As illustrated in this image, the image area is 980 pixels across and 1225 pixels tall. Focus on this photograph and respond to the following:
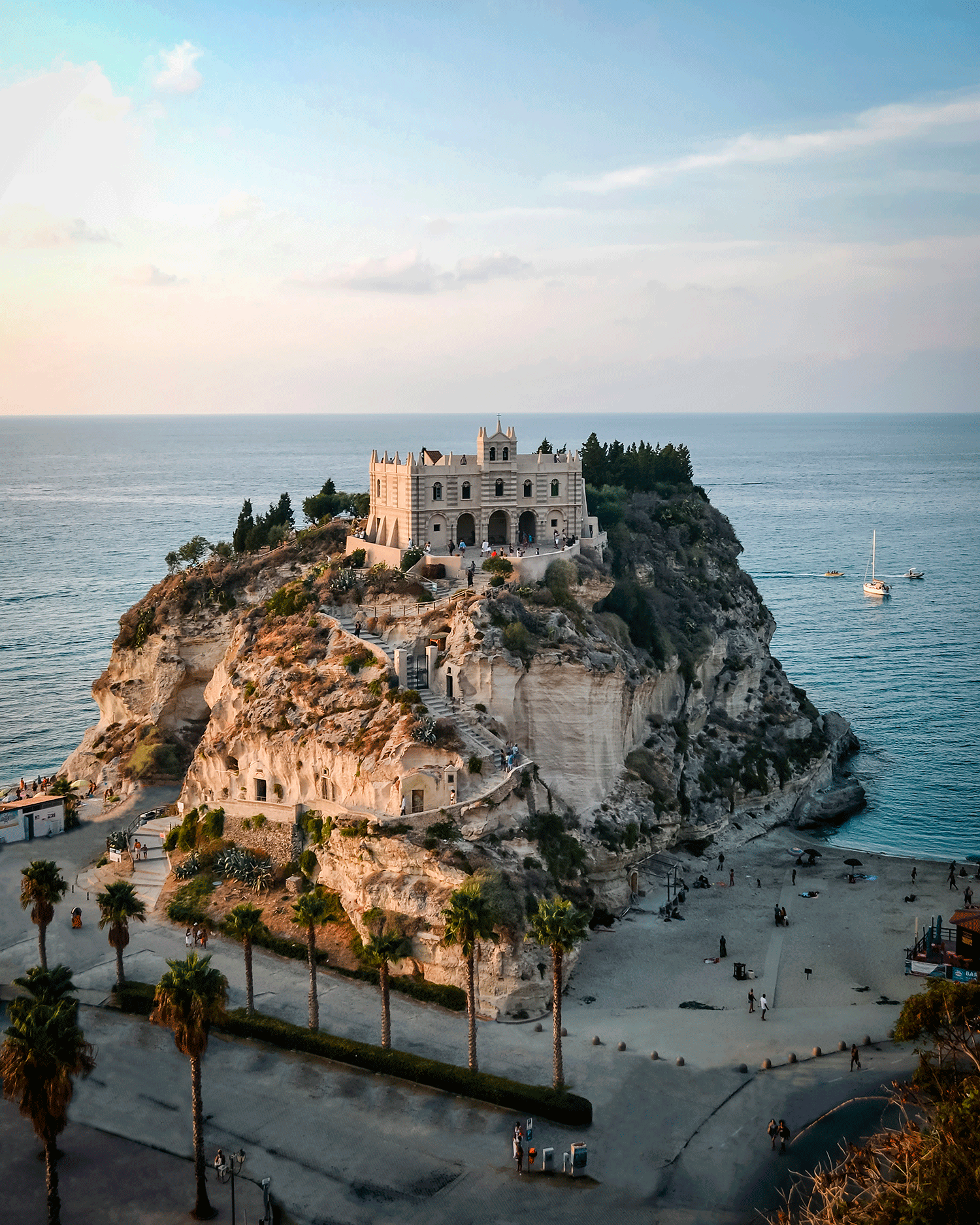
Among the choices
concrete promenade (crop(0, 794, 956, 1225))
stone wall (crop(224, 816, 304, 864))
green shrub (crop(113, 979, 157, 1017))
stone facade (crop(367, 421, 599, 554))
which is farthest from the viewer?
stone facade (crop(367, 421, 599, 554))

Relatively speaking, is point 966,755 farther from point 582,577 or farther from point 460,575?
point 460,575

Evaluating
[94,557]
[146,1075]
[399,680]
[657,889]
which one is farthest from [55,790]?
[94,557]

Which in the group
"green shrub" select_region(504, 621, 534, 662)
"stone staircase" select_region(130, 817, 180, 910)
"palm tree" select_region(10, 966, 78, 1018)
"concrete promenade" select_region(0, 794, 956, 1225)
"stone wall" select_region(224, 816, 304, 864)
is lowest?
"concrete promenade" select_region(0, 794, 956, 1225)

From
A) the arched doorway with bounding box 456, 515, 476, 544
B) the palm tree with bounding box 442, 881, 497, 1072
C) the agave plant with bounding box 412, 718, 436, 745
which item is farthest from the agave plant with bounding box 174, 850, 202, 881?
the arched doorway with bounding box 456, 515, 476, 544

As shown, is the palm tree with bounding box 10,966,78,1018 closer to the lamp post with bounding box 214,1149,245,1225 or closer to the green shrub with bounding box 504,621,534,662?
the lamp post with bounding box 214,1149,245,1225

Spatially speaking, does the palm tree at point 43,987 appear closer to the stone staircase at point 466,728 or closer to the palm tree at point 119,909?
the palm tree at point 119,909

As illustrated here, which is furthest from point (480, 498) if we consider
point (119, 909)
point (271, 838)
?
point (119, 909)

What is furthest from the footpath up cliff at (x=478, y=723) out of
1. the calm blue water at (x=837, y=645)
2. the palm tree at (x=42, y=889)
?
the palm tree at (x=42, y=889)
